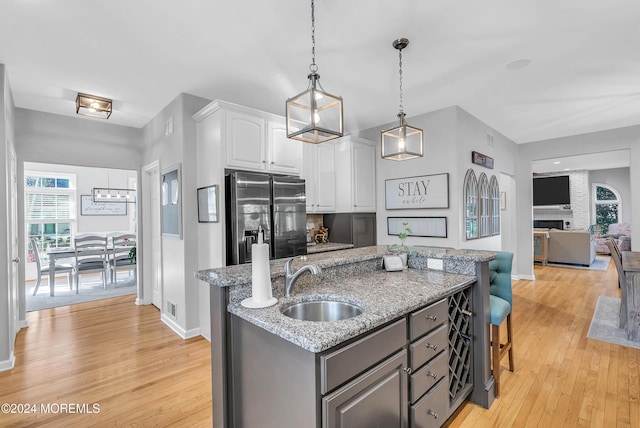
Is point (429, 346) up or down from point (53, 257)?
down

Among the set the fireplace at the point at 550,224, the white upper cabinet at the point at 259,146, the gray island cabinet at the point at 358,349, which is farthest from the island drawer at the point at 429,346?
the fireplace at the point at 550,224

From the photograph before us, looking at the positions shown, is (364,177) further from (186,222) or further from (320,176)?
(186,222)

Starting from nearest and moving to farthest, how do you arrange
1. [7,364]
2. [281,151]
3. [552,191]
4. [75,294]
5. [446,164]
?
[7,364], [281,151], [446,164], [75,294], [552,191]

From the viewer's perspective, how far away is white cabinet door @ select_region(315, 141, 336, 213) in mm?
4427

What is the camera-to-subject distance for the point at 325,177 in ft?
14.8

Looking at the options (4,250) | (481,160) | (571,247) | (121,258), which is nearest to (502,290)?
(481,160)

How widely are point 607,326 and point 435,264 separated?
2821 mm

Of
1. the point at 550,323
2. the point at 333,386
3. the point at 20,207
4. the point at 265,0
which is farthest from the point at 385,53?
the point at 20,207

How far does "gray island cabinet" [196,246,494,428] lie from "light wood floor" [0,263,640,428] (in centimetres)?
48

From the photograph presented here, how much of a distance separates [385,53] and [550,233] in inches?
293

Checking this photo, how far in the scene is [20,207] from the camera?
12.4 feet

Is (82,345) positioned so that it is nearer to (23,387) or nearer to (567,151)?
(23,387)

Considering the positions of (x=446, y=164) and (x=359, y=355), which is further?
(x=446, y=164)

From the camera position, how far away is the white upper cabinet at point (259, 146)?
3260 millimetres
